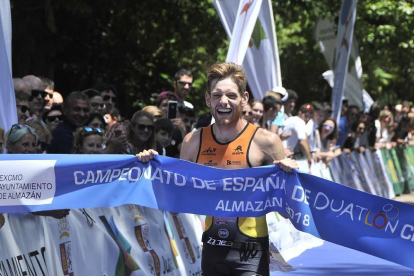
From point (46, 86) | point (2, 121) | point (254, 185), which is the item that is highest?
point (46, 86)

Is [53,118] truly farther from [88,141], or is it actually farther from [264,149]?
[264,149]

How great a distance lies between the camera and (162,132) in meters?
A: 9.09

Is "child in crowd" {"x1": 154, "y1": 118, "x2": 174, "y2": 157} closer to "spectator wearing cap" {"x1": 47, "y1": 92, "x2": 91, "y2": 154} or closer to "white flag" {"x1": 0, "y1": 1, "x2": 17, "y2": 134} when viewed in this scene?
"spectator wearing cap" {"x1": 47, "y1": 92, "x2": 91, "y2": 154}

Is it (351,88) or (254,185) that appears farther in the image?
(351,88)

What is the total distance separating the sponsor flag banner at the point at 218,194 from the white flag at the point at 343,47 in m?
10.7

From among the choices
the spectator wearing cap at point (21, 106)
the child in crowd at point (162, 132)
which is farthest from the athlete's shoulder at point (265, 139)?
the child in crowd at point (162, 132)

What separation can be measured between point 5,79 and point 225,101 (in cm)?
283

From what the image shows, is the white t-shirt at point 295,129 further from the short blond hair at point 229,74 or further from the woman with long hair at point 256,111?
the short blond hair at point 229,74

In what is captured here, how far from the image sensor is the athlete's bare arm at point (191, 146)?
552 cm

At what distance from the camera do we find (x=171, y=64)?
2172 cm

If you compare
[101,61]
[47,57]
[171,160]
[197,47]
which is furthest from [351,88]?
[171,160]

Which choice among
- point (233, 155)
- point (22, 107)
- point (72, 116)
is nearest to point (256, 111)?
point (72, 116)

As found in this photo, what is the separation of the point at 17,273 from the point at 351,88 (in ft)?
54.9

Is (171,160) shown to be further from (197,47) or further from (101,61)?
(197,47)
